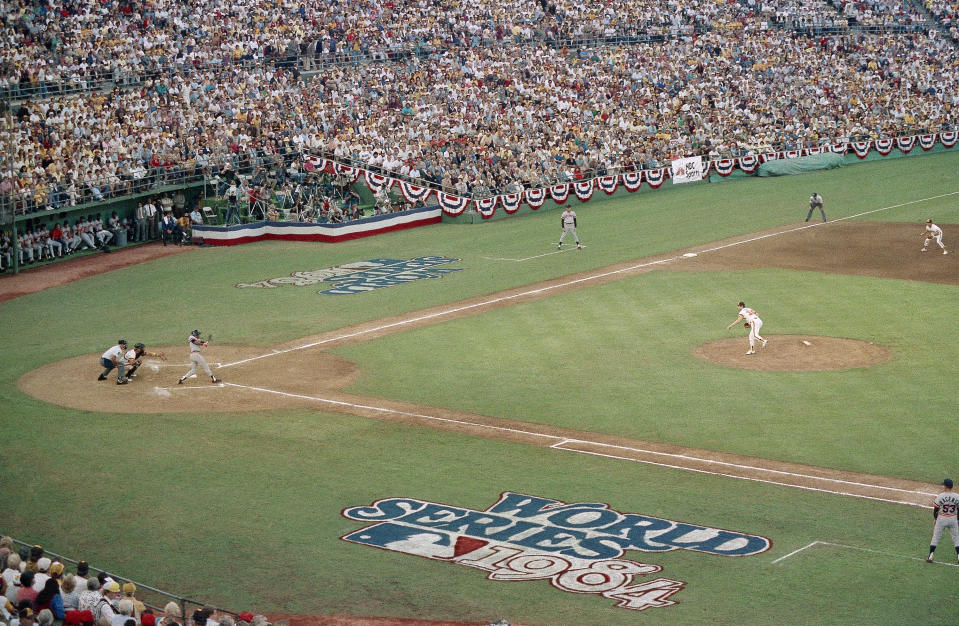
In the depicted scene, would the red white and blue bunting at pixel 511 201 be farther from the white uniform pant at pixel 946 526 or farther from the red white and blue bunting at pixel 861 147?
the white uniform pant at pixel 946 526

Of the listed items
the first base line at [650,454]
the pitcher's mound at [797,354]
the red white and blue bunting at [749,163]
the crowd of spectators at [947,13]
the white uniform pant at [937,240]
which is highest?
the crowd of spectators at [947,13]

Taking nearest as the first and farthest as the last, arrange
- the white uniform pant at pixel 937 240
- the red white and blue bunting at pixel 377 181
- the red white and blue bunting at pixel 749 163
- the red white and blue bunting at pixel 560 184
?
the white uniform pant at pixel 937 240
the red white and blue bunting at pixel 560 184
the red white and blue bunting at pixel 377 181
the red white and blue bunting at pixel 749 163

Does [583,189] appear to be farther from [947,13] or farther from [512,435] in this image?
[947,13]

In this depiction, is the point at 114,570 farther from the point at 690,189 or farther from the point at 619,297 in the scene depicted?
the point at 690,189

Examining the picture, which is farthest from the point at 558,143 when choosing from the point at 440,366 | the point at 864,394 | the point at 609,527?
the point at 609,527

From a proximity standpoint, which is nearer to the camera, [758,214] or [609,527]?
[609,527]

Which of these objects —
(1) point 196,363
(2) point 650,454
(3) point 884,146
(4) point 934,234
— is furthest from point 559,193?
(2) point 650,454

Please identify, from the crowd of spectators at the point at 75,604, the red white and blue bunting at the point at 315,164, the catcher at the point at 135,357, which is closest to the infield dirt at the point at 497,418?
the catcher at the point at 135,357

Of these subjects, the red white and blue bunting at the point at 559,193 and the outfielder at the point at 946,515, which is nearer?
the outfielder at the point at 946,515
